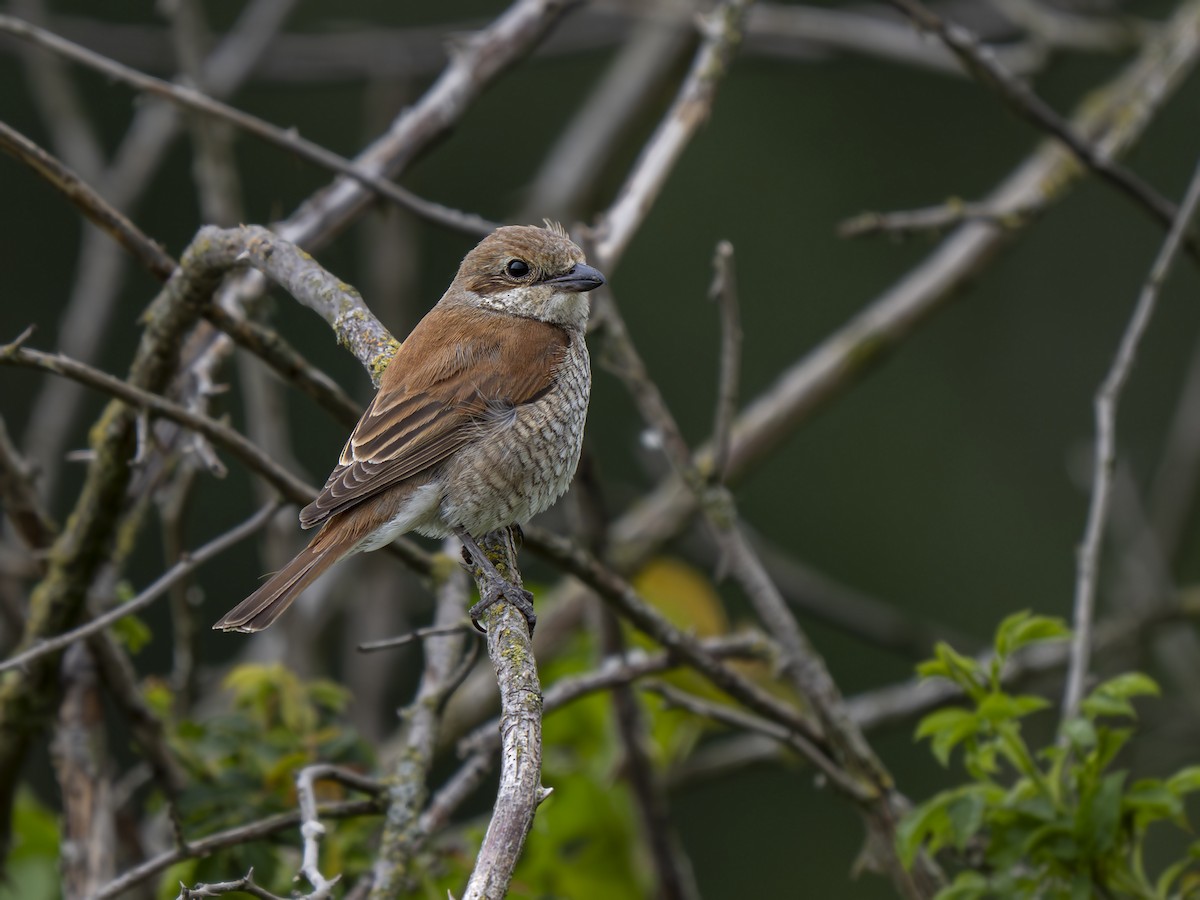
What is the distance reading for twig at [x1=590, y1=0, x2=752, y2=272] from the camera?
336 cm

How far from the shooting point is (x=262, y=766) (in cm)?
284

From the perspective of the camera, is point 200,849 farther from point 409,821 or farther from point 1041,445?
point 1041,445

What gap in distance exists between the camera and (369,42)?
19.7 feet

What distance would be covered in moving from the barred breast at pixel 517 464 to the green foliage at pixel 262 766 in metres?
0.50

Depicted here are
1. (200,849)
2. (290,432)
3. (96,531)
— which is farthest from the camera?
(290,432)

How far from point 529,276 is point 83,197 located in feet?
3.61

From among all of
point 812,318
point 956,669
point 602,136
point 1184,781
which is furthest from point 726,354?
point 812,318

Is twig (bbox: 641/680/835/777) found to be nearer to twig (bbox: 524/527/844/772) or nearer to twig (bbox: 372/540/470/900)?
twig (bbox: 524/527/844/772)

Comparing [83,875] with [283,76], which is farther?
[283,76]

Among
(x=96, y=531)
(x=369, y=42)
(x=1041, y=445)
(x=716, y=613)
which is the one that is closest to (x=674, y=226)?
(x=1041, y=445)

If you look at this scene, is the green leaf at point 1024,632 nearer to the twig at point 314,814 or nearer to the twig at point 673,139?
the twig at point 314,814

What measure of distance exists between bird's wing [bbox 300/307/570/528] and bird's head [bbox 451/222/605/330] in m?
0.06

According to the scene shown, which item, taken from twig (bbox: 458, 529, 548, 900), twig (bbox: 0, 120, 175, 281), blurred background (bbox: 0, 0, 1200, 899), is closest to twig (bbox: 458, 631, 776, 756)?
twig (bbox: 458, 529, 548, 900)

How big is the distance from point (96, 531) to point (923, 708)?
2.33 m
